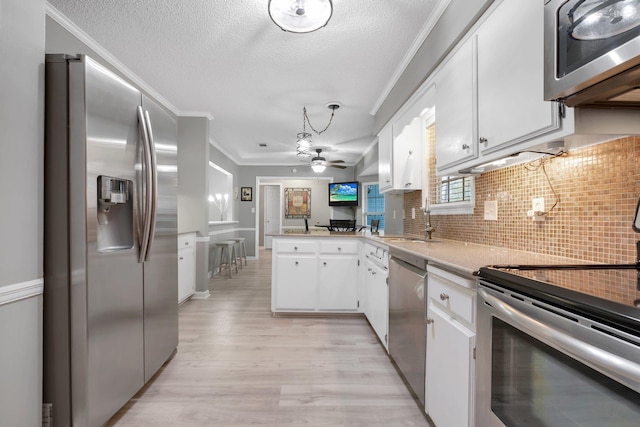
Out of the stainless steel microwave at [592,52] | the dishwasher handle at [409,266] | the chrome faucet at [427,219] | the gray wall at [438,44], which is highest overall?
the gray wall at [438,44]

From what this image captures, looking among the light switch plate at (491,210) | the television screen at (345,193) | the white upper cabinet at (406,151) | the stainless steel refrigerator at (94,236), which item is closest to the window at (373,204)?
the television screen at (345,193)

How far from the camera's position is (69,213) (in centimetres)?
144

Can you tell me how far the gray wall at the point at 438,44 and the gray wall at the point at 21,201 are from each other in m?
2.07

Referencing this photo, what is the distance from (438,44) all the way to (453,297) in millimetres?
1698

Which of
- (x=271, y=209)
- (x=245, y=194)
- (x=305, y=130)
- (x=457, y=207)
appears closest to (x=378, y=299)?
(x=457, y=207)

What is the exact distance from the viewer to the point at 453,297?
136cm

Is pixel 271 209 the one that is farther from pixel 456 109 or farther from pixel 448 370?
pixel 448 370

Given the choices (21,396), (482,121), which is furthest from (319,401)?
(482,121)

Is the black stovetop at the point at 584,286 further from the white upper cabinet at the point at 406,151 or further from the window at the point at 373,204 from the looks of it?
the window at the point at 373,204

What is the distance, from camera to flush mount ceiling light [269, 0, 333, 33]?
5.82ft

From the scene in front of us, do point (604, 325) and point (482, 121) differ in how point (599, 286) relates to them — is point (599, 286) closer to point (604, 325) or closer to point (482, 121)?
point (604, 325)

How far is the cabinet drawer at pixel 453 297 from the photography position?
1233 millimetres

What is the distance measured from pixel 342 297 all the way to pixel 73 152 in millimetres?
2686

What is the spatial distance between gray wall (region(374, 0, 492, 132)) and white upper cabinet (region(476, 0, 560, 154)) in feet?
0.49
